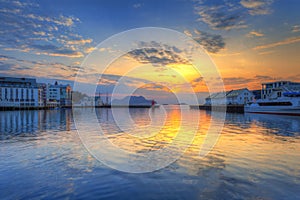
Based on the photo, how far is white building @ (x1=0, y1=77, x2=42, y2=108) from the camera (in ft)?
431

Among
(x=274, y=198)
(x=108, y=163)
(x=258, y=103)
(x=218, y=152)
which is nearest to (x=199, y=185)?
(x=274, y=198)

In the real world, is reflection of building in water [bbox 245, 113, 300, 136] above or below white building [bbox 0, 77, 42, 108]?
below

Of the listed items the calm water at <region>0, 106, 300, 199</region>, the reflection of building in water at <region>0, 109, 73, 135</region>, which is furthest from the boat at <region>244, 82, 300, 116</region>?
the reflection of building in water at <region>0, 109, 73, 135</region>

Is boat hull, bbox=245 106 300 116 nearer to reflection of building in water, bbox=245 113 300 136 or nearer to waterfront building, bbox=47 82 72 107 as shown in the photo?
reflection of building in water, bbox=245 113 300 136

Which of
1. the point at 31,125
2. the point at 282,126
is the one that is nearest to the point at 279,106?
the point at 282,126

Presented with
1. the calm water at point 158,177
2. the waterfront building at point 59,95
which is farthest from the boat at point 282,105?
the waterfront building at point 59,95

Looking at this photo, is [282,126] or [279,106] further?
[279,106]

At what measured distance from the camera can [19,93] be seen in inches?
5359

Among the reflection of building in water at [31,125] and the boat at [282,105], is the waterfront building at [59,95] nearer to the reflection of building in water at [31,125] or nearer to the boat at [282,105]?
the reflection of building in water at [31,125]

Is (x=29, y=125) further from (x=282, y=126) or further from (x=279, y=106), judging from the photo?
(x=279, y=106)

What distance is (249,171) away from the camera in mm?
9188

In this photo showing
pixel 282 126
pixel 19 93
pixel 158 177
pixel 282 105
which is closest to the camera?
pixel 158 177

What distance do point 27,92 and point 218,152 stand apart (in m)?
154

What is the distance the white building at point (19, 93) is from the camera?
131250 millimetres
